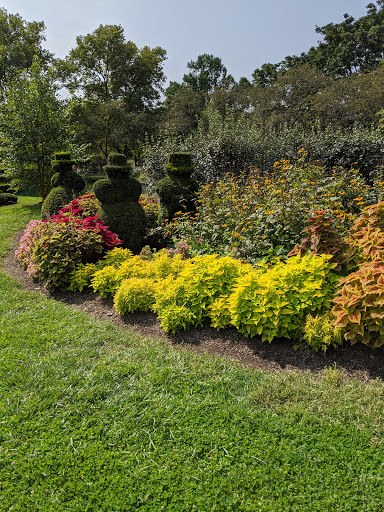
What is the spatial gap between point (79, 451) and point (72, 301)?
267 centimetres

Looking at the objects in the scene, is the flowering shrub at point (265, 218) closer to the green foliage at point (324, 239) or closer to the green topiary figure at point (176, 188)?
the green foliage at point (324, 239)

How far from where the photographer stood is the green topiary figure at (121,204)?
5973 mm

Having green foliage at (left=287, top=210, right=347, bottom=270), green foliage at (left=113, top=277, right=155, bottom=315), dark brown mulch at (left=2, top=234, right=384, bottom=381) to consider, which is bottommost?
dark brown mulch at (left=2, top=234, right=384, bottom=381)

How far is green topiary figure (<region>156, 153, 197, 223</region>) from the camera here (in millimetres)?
6617

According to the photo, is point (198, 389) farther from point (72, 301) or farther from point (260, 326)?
point (72, 301)

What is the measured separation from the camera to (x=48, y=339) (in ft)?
10.7

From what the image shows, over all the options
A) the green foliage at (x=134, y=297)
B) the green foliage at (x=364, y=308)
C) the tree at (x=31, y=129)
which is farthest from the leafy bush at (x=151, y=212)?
the tree at (x=31, y=129)

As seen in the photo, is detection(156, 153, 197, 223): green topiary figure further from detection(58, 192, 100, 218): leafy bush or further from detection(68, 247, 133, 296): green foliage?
detection(68, 247, 133, 296): green foliage

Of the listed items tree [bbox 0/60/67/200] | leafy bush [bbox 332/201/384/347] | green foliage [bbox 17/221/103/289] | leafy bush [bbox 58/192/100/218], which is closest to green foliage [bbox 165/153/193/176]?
leafy bush [bbox 58/192/100/218]

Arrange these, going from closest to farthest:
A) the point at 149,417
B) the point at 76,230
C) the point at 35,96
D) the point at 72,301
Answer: the point at 149,417, the point at 72,301, the point at 76,230, the point at 35,96

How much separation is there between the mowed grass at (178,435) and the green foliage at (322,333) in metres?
0.28

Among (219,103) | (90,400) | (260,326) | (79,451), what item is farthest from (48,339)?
(219,103)

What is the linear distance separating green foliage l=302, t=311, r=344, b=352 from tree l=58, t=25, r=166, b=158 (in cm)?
2126

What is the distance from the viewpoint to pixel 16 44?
20781mm
